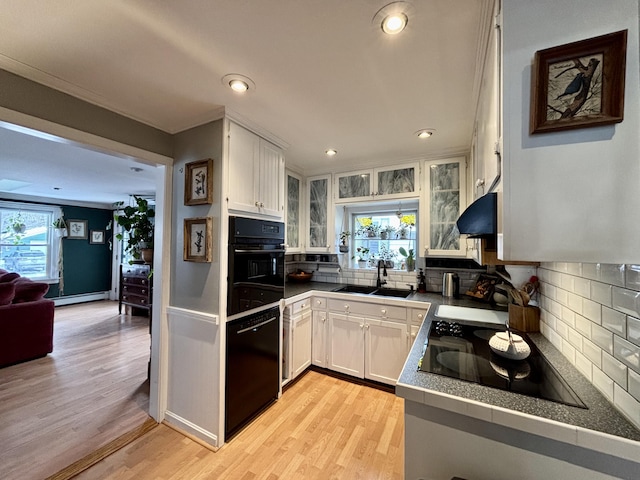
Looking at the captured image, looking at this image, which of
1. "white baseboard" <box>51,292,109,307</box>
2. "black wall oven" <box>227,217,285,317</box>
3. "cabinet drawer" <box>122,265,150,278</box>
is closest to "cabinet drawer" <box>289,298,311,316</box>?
"black wall oven" <box>227,217,285,317</box>

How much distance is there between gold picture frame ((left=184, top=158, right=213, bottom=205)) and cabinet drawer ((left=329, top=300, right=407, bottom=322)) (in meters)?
1.61

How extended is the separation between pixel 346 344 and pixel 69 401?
8.49ft

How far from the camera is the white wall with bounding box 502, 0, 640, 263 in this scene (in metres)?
0.65

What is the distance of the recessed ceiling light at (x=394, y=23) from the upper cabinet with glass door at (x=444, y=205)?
1711 millimetres

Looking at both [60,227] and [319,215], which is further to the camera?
[60,227]

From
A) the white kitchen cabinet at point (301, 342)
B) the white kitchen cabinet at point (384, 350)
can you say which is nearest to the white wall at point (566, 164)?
the white kitchen cabinet at point (384, 350)

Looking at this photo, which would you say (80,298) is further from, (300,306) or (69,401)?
(300,306)

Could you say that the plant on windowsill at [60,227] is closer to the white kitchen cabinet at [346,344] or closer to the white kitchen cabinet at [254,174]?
the white kitchen cabinet at [254,174]

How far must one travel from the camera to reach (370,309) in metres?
2.51

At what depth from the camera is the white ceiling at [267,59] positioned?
104cm

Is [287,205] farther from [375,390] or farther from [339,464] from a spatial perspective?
[339,464]

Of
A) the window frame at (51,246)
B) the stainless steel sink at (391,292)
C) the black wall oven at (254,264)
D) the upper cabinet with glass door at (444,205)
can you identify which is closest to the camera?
the black wall oven at (254,264)

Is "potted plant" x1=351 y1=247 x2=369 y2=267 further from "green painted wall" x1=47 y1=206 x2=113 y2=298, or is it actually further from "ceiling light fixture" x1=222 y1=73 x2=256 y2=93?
"green painted wall" x1=47 y1=206 x2=113 y2=298

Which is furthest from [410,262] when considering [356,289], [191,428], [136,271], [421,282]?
[136,271]
